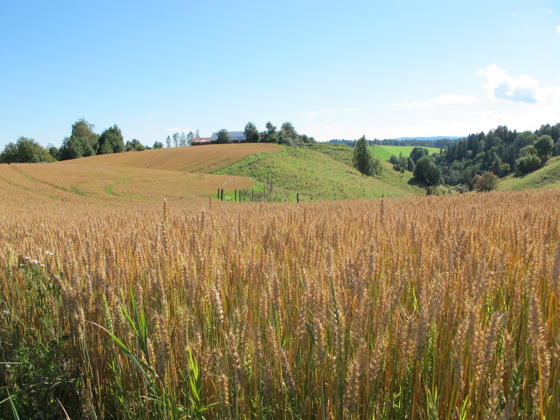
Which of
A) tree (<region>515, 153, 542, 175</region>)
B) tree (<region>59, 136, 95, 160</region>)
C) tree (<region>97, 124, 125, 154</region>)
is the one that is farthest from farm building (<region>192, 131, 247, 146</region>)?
tree (<region>515, 153, 542, 175</region>)

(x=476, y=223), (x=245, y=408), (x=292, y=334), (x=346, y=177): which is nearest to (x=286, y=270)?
(x=292, y=334)

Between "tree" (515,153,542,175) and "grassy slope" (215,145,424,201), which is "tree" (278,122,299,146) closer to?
"grassy slope" (215,145,424,201)

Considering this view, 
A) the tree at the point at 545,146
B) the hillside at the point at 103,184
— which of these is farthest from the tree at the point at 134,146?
the tree at the point at 545,146

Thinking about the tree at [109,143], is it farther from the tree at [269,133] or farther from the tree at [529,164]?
the tree at [529,164]

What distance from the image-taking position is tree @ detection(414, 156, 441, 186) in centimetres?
10450

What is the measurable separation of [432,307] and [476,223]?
3705mm

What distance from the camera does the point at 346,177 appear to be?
71500mm

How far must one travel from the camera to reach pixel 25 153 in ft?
304

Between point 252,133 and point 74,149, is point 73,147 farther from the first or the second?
point 252,133

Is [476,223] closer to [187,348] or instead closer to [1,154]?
[187,348]

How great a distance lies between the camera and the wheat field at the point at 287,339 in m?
1.43

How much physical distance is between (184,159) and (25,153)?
4600cm

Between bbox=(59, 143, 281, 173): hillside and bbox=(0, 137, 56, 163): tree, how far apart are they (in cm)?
1784

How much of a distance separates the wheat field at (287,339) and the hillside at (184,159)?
67.0 m
